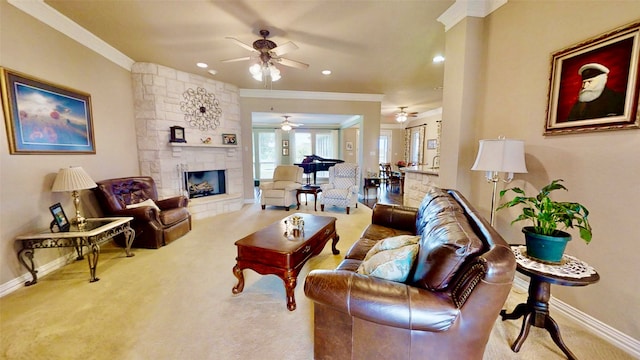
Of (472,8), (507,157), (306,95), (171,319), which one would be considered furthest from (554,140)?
(306,95)

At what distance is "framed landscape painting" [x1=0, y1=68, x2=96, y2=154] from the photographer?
2234 millimetres

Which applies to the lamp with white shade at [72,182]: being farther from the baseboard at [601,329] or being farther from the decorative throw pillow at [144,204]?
the baseboard at [601,329]

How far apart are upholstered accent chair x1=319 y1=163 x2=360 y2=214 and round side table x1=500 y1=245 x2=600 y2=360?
11.2 feet

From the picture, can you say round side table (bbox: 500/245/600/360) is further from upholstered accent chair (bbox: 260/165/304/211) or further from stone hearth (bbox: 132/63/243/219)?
stone hearth (bbox: 132/63/243/219)

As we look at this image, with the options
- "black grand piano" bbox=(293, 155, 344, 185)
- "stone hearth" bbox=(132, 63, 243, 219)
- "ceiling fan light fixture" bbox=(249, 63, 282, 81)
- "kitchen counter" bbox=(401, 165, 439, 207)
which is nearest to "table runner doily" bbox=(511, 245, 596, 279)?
"kitchen counter" bbox=(401, 165, 439, 207)

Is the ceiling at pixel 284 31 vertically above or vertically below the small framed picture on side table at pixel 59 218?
above

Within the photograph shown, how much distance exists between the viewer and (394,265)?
1.23 m

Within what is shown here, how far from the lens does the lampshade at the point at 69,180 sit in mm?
2455

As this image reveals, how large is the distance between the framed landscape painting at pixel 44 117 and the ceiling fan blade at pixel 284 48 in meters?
2.42

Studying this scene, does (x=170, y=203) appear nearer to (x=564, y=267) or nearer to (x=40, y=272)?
(x=40, y=272)

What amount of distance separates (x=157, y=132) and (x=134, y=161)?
0.61 metres

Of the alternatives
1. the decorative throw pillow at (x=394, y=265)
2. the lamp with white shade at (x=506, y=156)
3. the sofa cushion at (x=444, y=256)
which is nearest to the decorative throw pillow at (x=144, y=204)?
the decorative throw pillow at (x=394, y=265)

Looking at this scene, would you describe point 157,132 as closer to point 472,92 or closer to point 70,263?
point 70,263

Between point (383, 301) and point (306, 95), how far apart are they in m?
5.52
